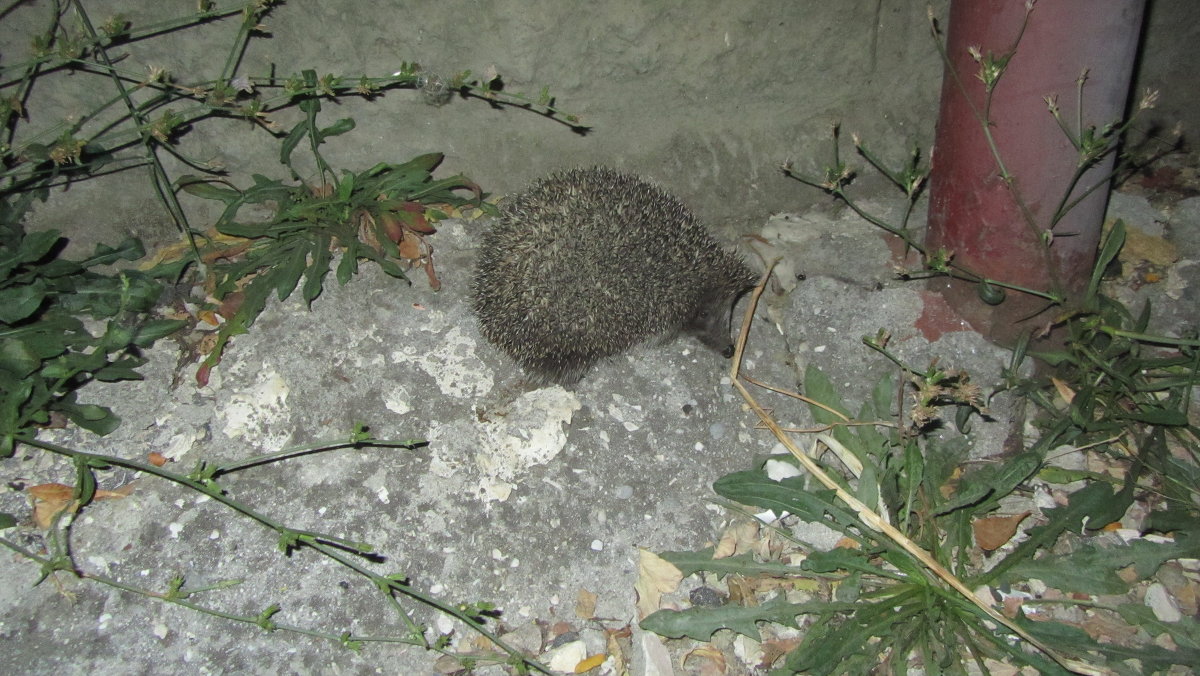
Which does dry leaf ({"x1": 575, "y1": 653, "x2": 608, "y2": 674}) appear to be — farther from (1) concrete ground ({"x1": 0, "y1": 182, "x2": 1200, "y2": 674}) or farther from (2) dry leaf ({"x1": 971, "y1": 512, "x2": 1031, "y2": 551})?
A: (2) dry leaf ({"x1": 971, "y1": 512, "x2": 1031, "y2": 551})

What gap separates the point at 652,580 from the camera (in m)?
2.87

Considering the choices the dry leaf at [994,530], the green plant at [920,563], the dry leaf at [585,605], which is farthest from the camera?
the dry leaf at [994,530]

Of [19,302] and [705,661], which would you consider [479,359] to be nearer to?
[705,661]

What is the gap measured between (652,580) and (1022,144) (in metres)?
2.15

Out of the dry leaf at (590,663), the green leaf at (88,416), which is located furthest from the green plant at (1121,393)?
the green leaf at (88,416)

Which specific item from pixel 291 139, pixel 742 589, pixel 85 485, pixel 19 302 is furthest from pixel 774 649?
pixel 19 302

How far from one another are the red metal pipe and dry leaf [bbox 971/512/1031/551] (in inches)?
30.6

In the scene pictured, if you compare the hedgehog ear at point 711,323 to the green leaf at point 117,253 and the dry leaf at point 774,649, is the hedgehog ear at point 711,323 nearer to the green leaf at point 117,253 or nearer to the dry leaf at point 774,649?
the dry leaf at point 774,649

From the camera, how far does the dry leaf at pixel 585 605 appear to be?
9.18ft

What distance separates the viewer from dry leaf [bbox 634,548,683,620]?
2822 millimetres

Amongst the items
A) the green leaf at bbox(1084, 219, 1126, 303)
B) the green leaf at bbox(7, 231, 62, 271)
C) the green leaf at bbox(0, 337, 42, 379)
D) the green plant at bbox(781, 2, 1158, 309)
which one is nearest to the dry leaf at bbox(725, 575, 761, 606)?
the green plant at bbox(781, 2, 1158, 309)

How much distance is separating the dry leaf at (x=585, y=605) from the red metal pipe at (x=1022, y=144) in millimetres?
2008

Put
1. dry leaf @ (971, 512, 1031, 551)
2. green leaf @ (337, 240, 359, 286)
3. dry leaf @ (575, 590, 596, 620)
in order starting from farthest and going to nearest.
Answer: green leaf @ (337, 240, 359, 286) → dry leaf @ (971, 512, 1031, 551) → dry leaf @ (575, 590, 596, 620)

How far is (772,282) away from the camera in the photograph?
12.4ft
